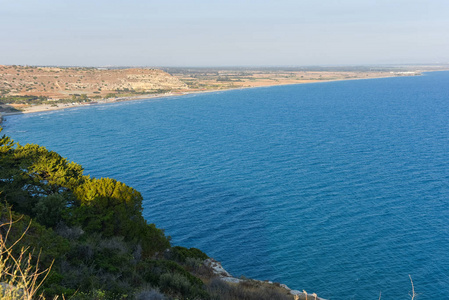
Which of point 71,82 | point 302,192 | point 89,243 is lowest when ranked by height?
point 302,192

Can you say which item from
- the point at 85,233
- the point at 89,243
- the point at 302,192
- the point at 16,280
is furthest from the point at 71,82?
the point at 16,280

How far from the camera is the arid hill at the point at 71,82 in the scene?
158m

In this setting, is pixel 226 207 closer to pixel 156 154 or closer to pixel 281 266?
pixel 281 266

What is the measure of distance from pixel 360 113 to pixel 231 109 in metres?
39.3

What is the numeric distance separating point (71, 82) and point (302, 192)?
161 metres

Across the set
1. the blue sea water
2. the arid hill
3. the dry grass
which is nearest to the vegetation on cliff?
the dry grass

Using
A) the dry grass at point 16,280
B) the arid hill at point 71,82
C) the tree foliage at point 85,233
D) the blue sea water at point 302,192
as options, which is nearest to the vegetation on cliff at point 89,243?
the tree foliage at point 85,233

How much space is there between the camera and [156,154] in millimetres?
57562

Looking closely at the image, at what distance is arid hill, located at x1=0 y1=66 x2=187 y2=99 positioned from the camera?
157800 mm

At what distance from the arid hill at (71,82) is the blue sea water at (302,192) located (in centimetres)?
8370

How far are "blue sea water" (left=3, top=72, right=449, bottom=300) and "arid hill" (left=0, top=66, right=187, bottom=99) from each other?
83.7m

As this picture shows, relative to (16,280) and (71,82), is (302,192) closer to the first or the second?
(16,280)

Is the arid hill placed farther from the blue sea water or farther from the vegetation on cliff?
the vegetation on cliff

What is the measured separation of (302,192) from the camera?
39125 mm
